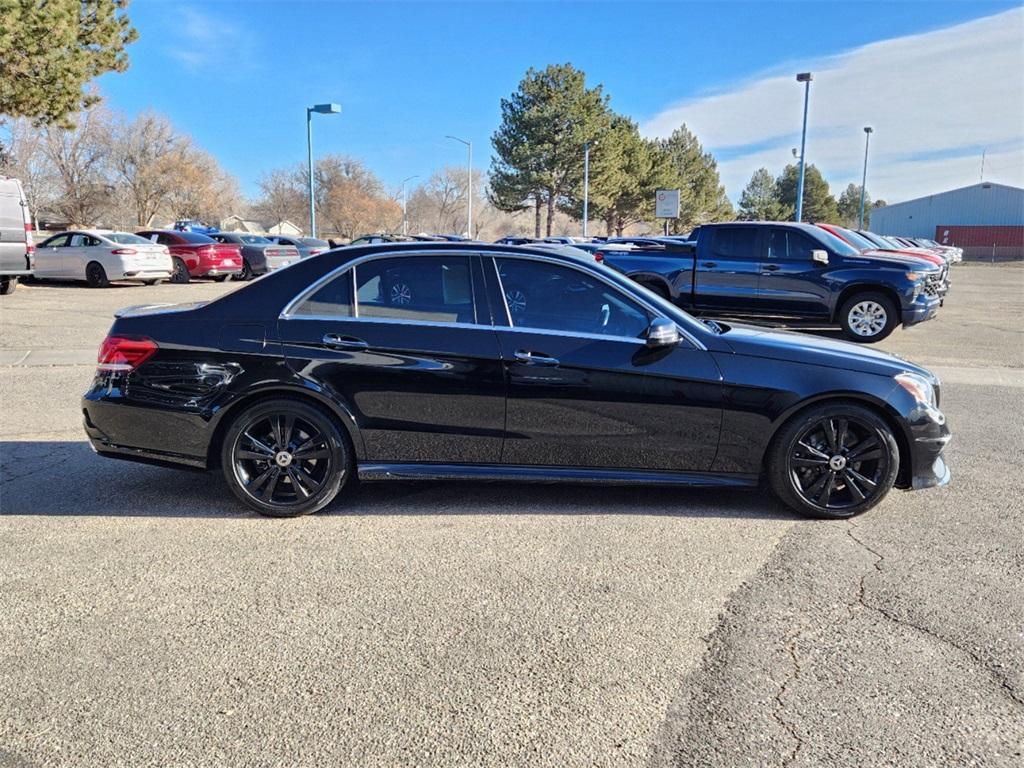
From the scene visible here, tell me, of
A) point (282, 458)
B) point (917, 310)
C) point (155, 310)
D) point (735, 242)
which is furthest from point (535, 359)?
point (917, 310)

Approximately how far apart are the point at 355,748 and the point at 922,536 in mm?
3308

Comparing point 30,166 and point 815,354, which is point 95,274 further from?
point 30,166

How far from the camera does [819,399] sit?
14.0 feet

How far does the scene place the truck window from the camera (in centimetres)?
1212

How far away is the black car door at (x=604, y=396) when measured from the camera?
4.26 metres

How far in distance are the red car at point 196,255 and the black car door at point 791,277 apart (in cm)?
1698

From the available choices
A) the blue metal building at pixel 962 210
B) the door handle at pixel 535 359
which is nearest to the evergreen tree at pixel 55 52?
the door handle at pixel 535 359

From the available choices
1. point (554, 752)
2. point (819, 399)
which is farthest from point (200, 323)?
point (819, 399)

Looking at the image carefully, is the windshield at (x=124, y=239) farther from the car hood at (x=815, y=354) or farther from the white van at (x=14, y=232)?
the car hood at (x=815, y=354)

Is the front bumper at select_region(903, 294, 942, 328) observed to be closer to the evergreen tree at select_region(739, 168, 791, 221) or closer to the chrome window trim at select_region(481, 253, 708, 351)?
the chrome window trim at select_region(481, 253, 708, 351)

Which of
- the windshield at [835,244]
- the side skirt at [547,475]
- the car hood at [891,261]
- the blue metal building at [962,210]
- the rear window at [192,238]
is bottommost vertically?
the side skirt at [547,475]

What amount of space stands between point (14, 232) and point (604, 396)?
1609 cm

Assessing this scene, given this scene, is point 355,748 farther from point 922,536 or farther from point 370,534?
point 922,536

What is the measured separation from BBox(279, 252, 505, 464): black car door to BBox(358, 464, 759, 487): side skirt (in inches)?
2.2
